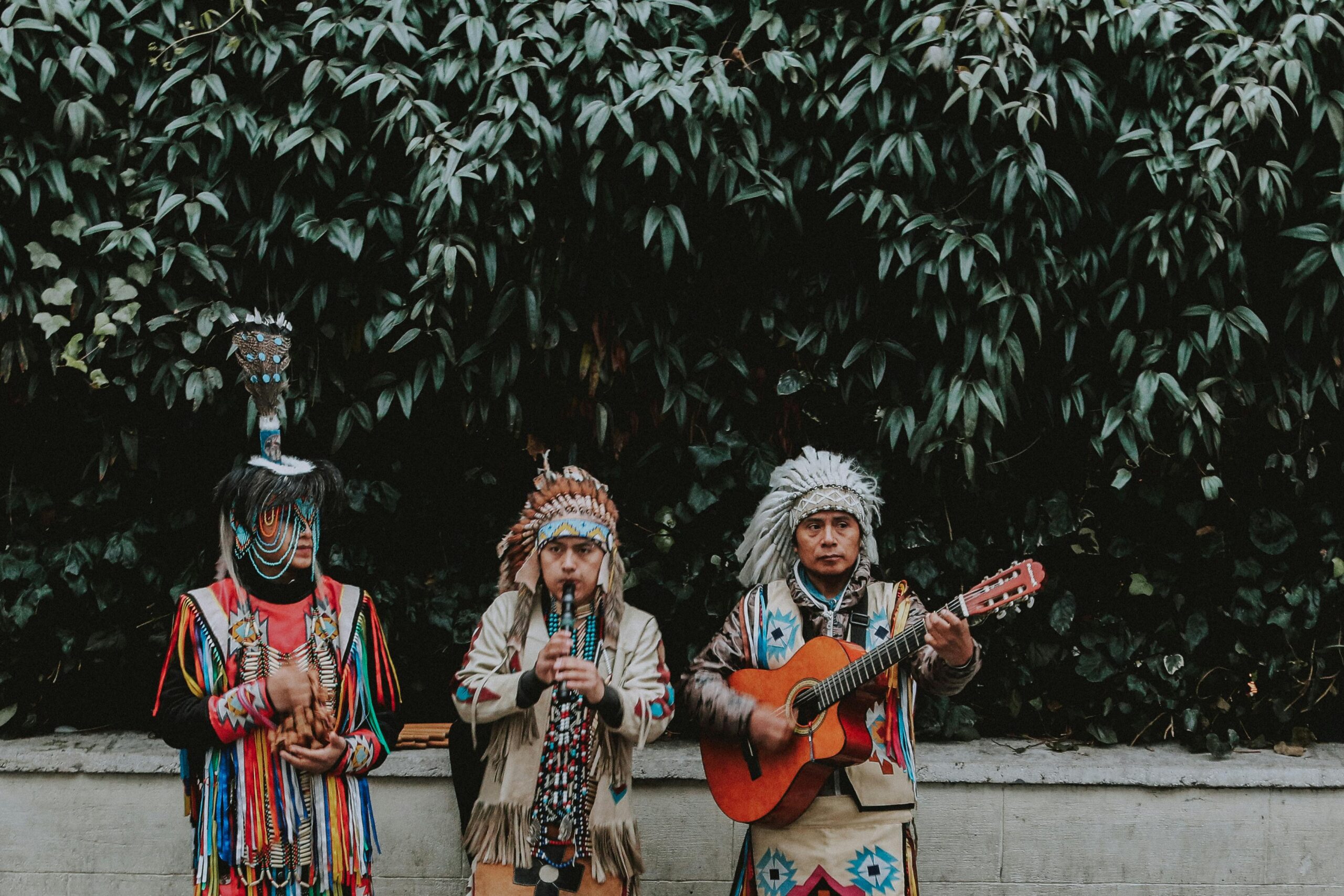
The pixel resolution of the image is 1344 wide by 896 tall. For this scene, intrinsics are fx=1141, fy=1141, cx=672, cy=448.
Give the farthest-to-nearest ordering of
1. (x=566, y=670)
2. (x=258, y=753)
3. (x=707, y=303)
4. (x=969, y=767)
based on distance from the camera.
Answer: (x=707, y=303) < (x=969, y=767) < (x=258, y=753) < (x=566, y=670)

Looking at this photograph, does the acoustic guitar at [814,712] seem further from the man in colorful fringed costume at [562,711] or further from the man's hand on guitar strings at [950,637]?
the man in colorful fringed costume at [562,711]

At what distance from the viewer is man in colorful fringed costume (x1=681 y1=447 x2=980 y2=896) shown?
322 cm

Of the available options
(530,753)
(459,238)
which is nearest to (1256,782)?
(530,753)

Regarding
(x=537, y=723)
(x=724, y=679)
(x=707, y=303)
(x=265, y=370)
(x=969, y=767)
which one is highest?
(x=707, y=303)

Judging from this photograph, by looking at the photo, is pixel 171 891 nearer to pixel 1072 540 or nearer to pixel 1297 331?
pixel 1072 540

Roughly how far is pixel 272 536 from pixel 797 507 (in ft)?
4.96

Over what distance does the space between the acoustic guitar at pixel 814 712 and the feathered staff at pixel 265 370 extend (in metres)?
1.52

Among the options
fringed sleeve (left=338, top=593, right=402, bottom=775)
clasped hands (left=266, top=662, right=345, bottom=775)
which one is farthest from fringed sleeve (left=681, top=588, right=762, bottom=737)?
clasped hands (left=266, top=662, right=345, bottom=775)

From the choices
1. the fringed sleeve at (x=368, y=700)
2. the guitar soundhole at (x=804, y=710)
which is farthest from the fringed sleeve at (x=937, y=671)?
the fringed sleeve at (x=368, y=700)

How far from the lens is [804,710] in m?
3.21

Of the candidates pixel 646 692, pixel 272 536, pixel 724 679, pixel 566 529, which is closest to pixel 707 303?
pixel 566 529

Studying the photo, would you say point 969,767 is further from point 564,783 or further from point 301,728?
point 301,728

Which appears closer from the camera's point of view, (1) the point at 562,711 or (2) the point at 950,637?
(2) the point at 950,637

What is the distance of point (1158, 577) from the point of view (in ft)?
14.8
